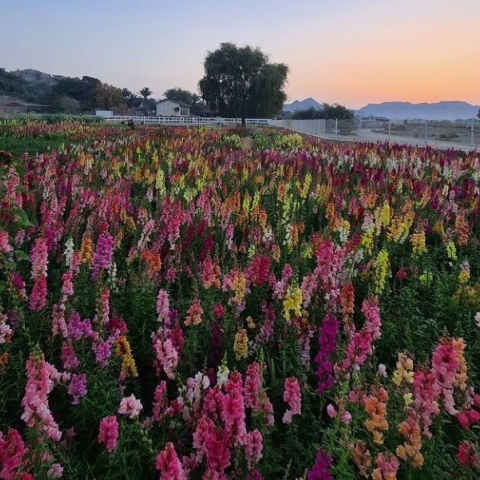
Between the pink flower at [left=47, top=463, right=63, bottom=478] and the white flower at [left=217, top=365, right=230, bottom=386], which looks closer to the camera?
the pink flower at [left=47, top=463, right=63, bottom=478]

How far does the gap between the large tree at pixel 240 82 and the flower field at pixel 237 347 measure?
63515 millimetres

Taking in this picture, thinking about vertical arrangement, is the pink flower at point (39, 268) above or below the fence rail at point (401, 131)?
above

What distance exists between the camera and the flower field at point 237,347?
207 centimetres

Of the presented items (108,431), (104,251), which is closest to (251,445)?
(108,431)

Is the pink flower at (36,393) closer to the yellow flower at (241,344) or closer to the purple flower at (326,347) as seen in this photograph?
the yellow flower at (241,344)

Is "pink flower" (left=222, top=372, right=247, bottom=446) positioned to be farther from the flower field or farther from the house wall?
the house wall

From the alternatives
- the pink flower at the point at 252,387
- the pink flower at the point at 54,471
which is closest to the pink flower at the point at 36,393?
the pink flower at the point at 54,471

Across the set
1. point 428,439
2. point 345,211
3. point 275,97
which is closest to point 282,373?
point 428,439

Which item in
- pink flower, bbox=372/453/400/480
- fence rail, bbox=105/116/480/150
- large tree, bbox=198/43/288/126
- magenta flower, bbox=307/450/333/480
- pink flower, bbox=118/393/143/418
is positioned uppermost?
large tree, bbox=198/43/288/126

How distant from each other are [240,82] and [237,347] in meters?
69.4

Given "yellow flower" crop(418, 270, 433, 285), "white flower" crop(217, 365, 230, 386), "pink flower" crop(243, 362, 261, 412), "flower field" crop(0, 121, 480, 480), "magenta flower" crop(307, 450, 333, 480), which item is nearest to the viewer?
"magenta flower" crop(307, 450, 333, 480)

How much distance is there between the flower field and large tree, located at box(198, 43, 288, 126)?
63.5 m

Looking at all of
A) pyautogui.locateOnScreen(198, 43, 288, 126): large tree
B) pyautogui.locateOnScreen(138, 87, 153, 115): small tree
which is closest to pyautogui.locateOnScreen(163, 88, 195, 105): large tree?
pyautogui.locateOnScreen(138, 87, 153, 115): small tree

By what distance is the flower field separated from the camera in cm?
207
